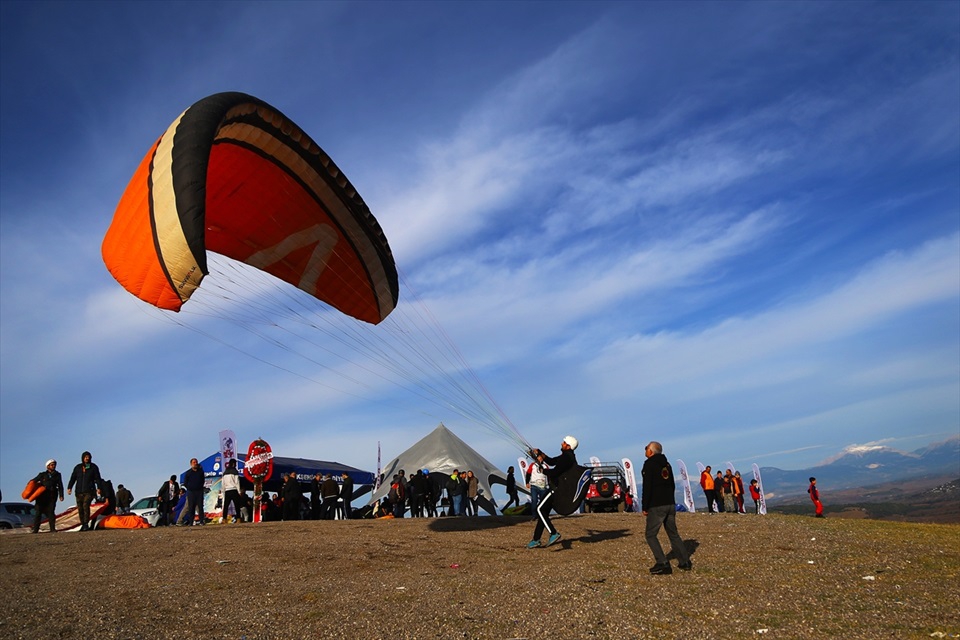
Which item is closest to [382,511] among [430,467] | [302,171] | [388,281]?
[430,467]

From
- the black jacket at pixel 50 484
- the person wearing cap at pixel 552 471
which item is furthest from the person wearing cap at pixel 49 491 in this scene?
the person wearing cap at pixel 552 471

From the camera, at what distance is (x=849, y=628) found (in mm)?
5191

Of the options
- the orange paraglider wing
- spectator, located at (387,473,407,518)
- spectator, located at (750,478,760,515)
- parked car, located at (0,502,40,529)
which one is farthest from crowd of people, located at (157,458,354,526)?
spectator, located at (750,478,760,515)

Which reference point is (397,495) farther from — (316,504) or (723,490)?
(723,490)

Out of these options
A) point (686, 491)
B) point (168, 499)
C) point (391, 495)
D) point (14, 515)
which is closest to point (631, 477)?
point (686, 491)

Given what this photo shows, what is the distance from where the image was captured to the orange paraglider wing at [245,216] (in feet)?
29.7

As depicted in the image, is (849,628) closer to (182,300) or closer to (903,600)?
(903,600)

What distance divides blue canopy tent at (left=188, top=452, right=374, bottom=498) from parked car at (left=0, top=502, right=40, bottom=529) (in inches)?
284

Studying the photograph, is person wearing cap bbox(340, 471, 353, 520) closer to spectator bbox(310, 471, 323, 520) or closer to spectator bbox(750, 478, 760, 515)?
spectator bbox(310, 471, 323, 520)

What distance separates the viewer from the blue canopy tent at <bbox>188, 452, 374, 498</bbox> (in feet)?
80.1

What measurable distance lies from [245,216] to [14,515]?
71.2 ft

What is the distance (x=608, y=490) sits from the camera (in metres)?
21.9

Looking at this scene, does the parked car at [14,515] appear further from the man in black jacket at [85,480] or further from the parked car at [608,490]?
the parked car at [608,490]

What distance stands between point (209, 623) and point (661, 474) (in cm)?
565
